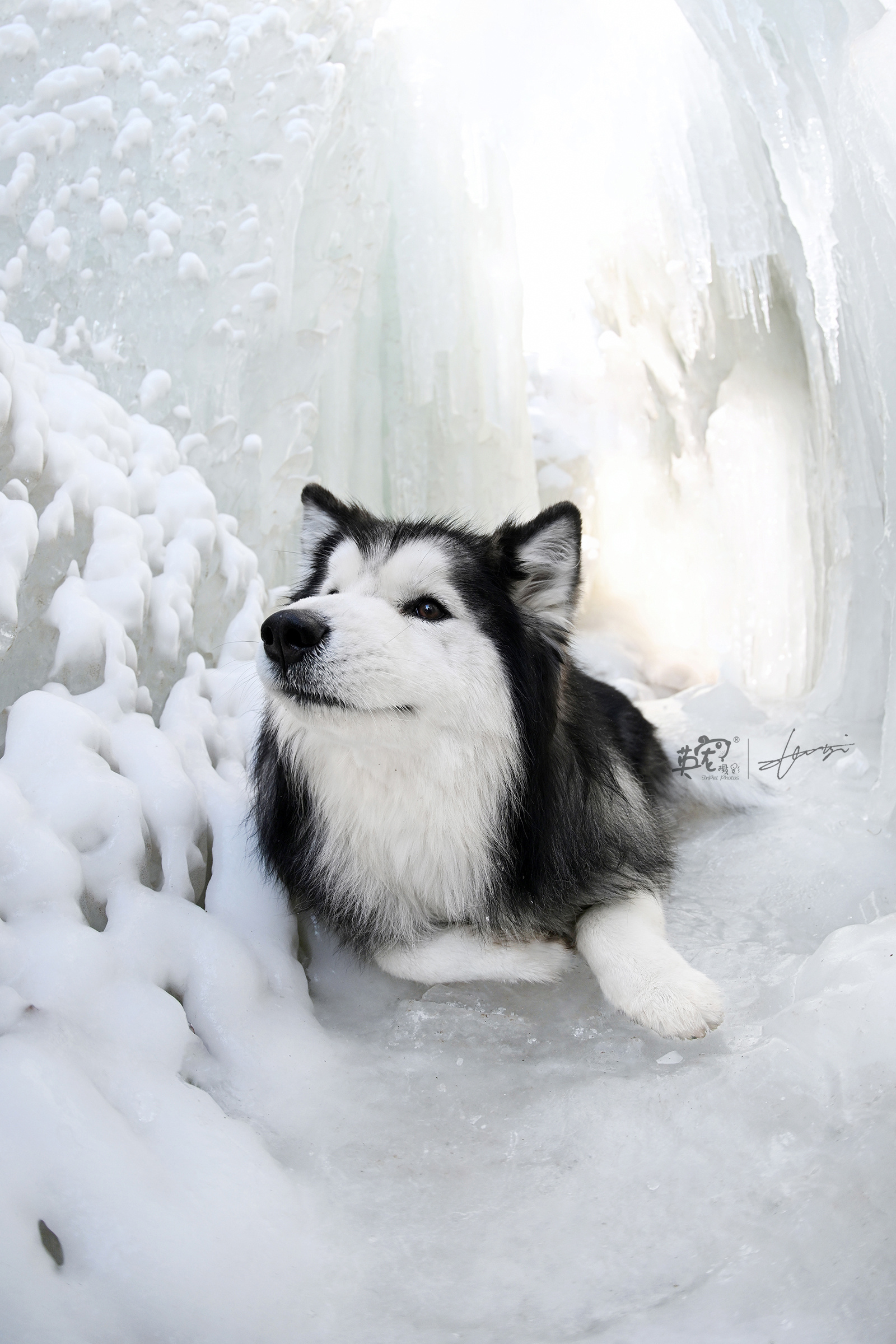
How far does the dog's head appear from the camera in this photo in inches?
59.2

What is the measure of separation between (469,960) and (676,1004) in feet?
1.47

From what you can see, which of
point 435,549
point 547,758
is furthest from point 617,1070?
point 435,549

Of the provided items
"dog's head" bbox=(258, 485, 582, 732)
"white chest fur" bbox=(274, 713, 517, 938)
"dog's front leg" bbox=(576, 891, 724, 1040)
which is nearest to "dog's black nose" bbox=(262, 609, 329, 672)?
"dog's head" bbox=(258, 485, 582, 732)

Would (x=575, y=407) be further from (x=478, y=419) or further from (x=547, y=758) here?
(x=547, y=758)

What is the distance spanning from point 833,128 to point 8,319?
9.41 ft

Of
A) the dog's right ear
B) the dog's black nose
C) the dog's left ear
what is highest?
the dog's right ear

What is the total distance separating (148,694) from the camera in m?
2.16

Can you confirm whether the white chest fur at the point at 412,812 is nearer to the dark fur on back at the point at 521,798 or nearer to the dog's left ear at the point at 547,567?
the dark fur on back at the point at 521,798

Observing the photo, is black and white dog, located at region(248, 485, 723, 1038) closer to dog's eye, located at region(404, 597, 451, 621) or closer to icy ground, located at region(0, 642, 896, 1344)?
dog's eye, located at region(404, 597, 451, 621)

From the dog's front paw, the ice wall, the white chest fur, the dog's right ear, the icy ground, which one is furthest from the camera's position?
the ice wall
